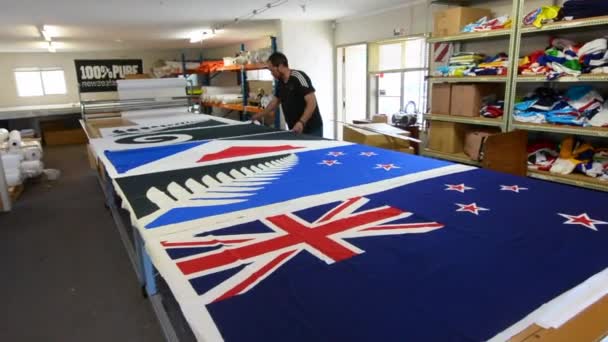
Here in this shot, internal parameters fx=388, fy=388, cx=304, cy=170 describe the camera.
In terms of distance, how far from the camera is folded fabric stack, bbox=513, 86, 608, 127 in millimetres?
3150

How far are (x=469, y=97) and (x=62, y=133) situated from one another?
8468 millimetres

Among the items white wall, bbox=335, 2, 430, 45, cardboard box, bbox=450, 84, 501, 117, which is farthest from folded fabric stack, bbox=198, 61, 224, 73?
cardboard box, bbox=450, 84, 501, 117

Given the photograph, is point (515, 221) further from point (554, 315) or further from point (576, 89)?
point (576, 89)

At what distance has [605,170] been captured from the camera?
317cm

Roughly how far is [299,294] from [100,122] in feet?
14.6

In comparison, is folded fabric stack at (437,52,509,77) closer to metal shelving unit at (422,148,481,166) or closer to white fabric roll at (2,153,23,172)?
metal shelving unit at (422,148,481,166)

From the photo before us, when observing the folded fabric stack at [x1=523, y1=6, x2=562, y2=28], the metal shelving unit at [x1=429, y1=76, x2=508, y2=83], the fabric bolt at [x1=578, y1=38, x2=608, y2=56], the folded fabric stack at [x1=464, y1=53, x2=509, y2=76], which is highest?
the folded fabric stack at [x1=523, y1=6, x2=562, y2=28]

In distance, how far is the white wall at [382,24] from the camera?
547 centimetres

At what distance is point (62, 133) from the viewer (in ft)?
28.4

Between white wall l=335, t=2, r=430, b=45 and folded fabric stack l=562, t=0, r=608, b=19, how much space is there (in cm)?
204

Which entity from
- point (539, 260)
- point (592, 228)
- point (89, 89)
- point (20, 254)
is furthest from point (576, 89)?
point (89, 89)

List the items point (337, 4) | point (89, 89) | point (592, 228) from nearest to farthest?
1. point (592, 228)
2. point (337, 4)
3. point (89, 89)

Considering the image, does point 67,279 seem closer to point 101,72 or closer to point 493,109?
point 493,109

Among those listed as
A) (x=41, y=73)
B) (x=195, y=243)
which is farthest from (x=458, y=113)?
(x=41, y=73)
